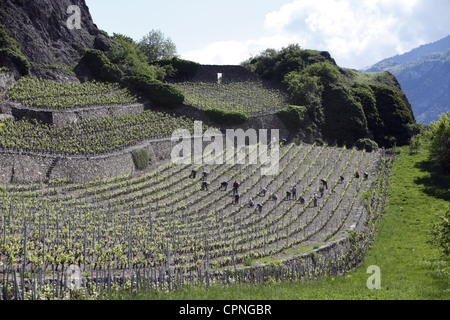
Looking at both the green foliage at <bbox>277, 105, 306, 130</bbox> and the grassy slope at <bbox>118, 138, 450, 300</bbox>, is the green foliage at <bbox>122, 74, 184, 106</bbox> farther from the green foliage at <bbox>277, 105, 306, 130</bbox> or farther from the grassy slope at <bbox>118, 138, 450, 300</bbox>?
the grassy slope at <bbox>118, 138, 450, 300</bbox>

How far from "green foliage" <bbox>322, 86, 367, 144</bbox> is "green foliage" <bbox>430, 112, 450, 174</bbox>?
44.4ft

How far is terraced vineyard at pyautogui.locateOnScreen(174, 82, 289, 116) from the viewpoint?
57781mm

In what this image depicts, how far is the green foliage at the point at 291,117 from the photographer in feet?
188

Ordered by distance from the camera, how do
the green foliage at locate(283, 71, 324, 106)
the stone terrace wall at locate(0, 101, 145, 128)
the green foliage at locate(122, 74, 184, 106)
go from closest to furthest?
the stone terrace wall at locate(0, 101, 145, 128)
the green foliage at locate(122, 74, 184, 106)
the green foliage at locate(283, 71, 324, 106)

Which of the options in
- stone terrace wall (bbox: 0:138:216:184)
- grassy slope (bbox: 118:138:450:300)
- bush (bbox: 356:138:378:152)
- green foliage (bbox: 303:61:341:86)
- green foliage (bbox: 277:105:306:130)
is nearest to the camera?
grassy slope (bbox: 118:138:450:300)

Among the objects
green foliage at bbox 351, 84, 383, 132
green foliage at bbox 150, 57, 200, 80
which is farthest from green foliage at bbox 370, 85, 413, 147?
green foliage at bbox 150, 57, 200, 80

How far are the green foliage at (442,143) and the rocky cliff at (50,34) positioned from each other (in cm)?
3824

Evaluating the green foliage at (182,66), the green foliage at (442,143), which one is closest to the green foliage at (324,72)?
the green foliage at (182,66)

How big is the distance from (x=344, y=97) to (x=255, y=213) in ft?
119

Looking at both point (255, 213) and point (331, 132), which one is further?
point (331, 132)

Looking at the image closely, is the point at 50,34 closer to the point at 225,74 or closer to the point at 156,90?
the point at 156,90
